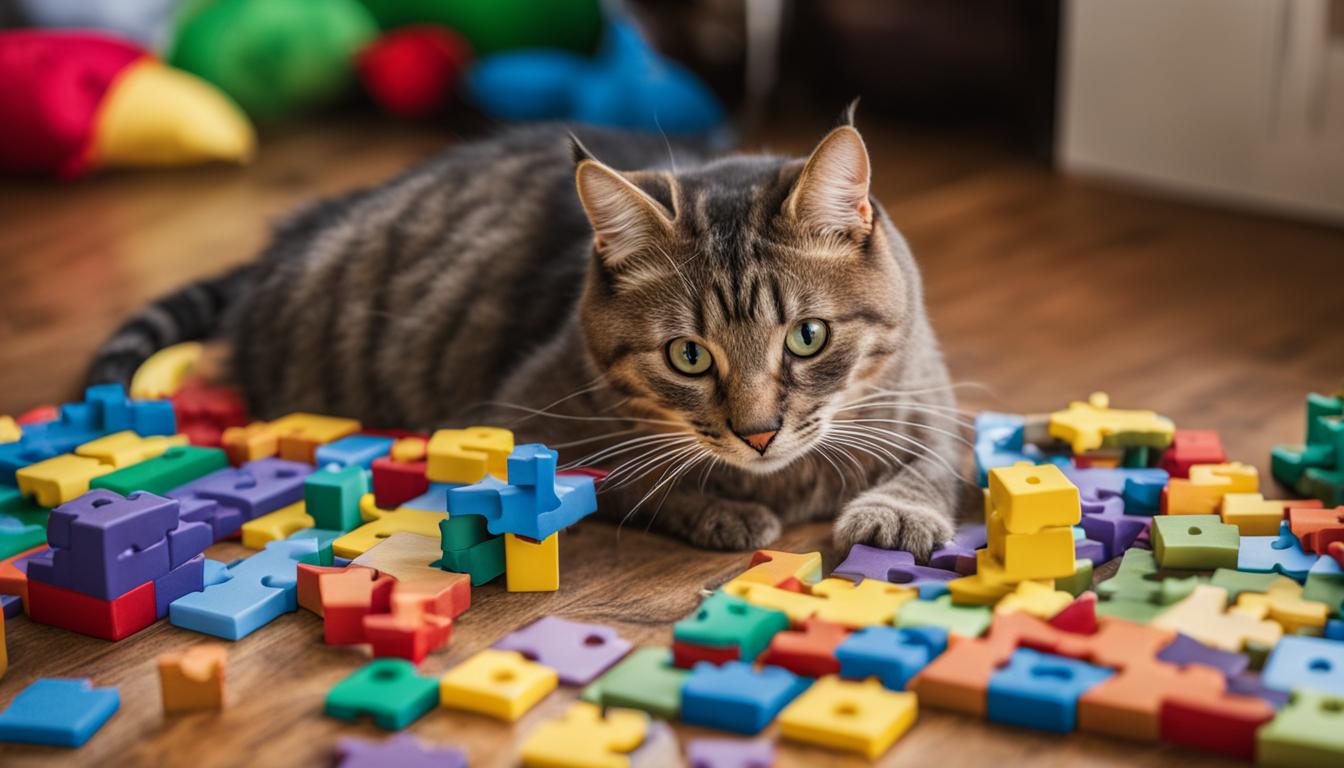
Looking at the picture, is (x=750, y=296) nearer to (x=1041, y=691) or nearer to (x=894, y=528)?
(x=894, y=528)

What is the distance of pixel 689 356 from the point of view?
83.2 inches

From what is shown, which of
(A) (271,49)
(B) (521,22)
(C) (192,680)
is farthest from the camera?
(B) (521,22)

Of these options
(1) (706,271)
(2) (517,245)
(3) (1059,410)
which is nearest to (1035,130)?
(3) (1059,410)

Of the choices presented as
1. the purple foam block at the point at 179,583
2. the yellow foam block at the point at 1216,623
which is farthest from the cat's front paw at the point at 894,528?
the purple foam block at the point at 179,583

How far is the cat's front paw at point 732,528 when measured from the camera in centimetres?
220

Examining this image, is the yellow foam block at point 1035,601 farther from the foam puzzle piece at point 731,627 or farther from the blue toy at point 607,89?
the blue toy at point 607,89

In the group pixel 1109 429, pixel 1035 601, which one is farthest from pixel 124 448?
pixel 1109 429

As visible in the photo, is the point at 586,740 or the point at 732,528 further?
the point at 732,528

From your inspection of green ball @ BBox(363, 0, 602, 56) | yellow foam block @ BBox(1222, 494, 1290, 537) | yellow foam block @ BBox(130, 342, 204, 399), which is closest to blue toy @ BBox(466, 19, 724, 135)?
green ball @ BBox(363, 0, 602, 56)

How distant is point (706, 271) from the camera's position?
82.1 inches

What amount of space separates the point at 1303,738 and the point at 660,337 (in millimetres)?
977

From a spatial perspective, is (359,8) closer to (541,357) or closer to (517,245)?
(517,245)

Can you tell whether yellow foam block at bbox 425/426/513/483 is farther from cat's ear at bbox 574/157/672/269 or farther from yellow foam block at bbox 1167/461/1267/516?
yellow foam block at bbox 1167/461/1267/516

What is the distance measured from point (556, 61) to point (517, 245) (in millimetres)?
2106
